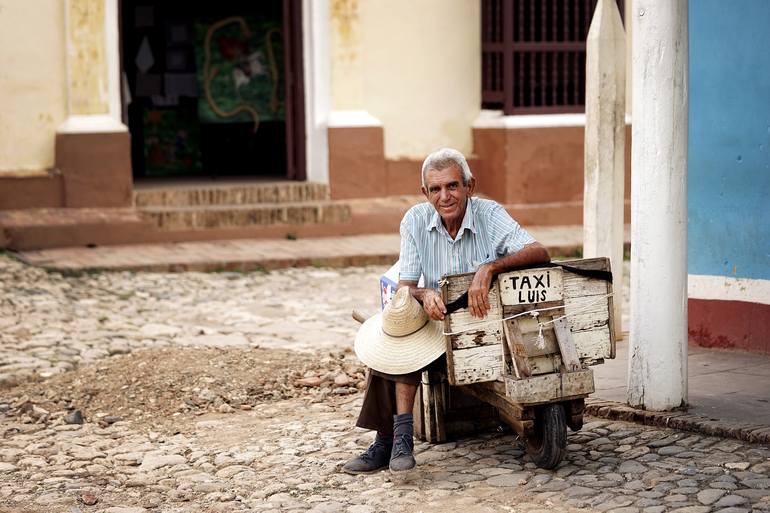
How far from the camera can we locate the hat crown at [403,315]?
509 cm

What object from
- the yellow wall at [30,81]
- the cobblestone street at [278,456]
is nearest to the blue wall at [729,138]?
the cobblestone street at [278,456]

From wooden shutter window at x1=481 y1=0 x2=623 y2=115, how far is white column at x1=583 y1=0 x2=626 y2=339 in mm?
5520

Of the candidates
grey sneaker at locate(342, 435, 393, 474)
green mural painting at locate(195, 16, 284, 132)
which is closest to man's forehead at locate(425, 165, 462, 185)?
grey sneaker at locate(342, 435, 393, 474)

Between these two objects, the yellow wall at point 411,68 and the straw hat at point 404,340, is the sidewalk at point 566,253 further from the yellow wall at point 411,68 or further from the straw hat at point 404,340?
the yellow wall at point 411,68

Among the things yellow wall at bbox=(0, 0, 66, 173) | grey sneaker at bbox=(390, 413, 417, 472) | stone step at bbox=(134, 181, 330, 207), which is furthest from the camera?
stone step at bbox=(134, 181, 330, 207)

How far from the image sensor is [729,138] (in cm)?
703

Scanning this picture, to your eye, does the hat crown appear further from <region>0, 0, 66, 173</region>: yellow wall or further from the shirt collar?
<region>0, 0, 66, 173</region>: yellow wall

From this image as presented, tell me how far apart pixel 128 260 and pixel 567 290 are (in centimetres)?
665

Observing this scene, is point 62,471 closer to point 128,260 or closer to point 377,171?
point 128,260

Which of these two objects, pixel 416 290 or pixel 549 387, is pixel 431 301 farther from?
pixel 549 387

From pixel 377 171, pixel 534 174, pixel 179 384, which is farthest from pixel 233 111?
pixel 179 384

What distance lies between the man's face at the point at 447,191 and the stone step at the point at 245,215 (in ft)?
23.8

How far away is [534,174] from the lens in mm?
13102

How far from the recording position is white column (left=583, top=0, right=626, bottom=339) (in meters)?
7.45
